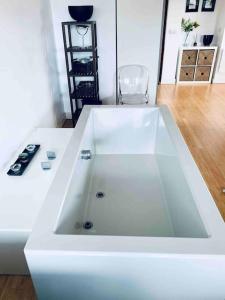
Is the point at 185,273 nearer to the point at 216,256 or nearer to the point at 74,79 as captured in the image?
the point at 216,256

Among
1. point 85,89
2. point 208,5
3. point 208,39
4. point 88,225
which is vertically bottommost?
point 88,225

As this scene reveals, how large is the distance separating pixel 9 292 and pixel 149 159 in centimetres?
150

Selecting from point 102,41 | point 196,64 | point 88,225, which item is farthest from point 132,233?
point 196,64

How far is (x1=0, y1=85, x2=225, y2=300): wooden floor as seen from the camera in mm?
1389

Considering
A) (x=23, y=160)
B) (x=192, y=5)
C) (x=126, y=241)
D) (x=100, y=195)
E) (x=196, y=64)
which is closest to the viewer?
(x=126, y=241)

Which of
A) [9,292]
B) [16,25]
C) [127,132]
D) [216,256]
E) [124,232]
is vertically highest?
[16,25]

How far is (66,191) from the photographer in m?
1.17

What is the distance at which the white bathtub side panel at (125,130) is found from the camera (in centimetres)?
224

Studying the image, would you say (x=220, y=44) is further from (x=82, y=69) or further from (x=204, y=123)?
(x=82, y=69)

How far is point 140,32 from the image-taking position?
10.3 ft

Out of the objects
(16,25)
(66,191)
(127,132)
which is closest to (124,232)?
(66,191)

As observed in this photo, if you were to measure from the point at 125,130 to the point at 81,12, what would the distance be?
1.62 metres

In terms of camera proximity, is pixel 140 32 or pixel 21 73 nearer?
pixel 21 73

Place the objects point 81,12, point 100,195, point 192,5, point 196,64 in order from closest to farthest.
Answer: point 100,195 < point 81,12 < point 192,5 < point 196,64
